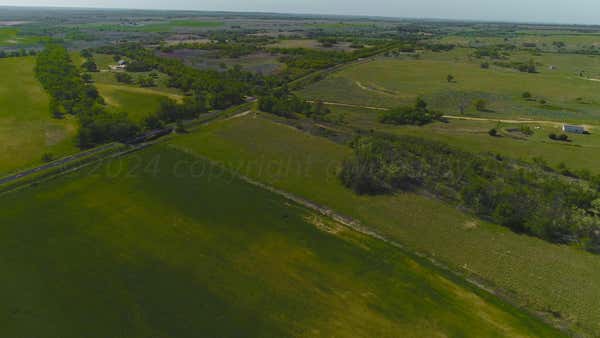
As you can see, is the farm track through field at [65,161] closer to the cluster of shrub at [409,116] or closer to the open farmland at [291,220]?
the open farmland at [291,220]

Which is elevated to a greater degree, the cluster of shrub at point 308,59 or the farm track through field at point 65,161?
the cluster of shrub at point 308,59

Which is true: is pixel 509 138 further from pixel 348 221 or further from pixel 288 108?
pixel 288 108

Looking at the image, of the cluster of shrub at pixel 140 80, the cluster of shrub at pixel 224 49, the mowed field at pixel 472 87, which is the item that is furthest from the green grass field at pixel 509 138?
the cluster of shrub at pixel 224 49

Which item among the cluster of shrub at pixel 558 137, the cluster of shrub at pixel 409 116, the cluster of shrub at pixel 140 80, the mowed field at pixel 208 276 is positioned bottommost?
the mowed field at pixel 208 276

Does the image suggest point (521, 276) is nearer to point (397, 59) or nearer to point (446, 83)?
point (446, 83)

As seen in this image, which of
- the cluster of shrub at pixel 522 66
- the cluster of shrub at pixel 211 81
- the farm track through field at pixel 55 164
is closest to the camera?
the farm track through field at pixel 55 164

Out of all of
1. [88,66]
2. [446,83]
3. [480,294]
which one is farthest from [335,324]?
[88,66]

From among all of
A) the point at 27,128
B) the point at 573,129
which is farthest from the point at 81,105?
the point at 573,129
